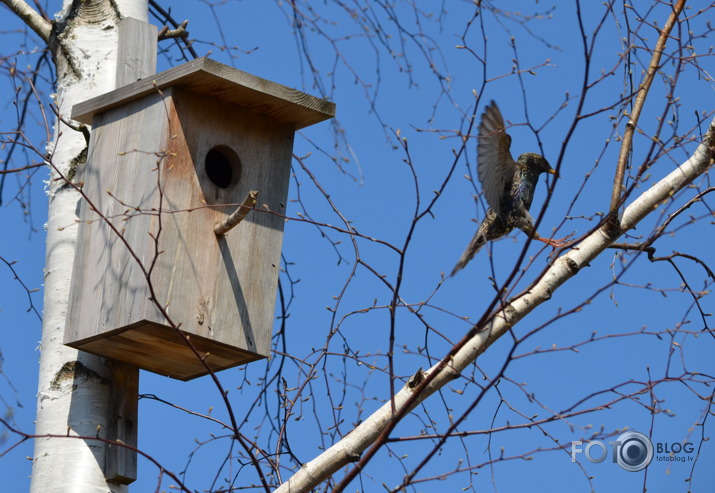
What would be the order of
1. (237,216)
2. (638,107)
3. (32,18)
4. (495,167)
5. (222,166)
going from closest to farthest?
(638,107) → (237,216) → (222,166) → (32,18) → (495,167)

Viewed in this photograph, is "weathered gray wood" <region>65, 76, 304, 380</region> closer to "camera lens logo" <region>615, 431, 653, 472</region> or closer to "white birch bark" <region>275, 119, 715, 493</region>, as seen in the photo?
"white birch bark" <region>275, 119, 715, 493</region>

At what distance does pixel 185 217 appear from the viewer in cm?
280

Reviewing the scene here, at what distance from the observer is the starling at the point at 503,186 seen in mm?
3889

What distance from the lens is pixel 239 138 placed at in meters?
3.00

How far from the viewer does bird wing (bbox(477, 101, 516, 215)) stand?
12.5 ft

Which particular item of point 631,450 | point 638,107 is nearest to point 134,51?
point 638,107

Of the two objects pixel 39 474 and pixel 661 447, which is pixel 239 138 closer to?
pixel 39 474

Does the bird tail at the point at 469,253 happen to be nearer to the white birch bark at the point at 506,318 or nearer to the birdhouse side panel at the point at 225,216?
the birdhouse side panel at the point at 225,216

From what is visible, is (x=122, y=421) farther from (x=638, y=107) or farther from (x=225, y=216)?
(x=638, y=107)

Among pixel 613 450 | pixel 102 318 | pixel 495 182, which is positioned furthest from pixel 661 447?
pixel 102 318

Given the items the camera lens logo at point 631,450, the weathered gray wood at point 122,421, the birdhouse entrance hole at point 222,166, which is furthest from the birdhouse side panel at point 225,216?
the camera lens logo at point 631,450

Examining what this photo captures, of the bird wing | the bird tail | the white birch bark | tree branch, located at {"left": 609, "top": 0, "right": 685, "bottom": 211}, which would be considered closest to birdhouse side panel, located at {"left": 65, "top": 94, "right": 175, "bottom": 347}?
the white birch bark

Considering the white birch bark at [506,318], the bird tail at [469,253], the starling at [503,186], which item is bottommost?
the white birch bark at [506,318]

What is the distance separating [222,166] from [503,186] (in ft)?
4.49
